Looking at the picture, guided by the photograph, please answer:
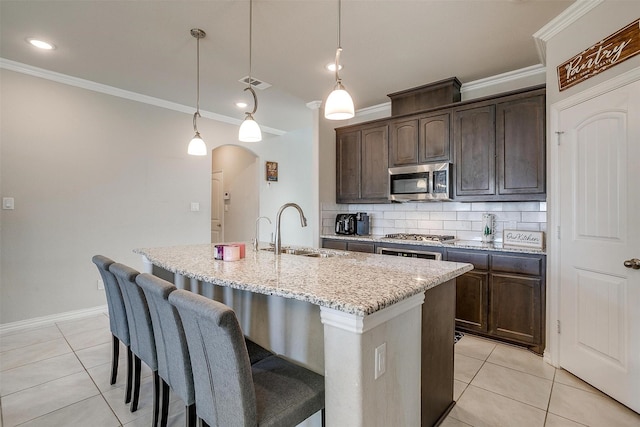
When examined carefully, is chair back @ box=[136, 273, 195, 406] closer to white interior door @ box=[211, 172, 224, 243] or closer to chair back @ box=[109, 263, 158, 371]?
chair back @ box=[109, 263, 158, 371]


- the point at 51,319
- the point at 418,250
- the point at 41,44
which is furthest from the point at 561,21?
the point at 51,319

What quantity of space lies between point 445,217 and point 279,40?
2.68 metres

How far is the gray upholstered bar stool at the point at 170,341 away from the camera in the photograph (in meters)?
1.33

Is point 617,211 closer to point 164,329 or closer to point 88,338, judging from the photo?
point 164,329

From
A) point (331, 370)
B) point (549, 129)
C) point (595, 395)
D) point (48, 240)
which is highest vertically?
point (549, 129)

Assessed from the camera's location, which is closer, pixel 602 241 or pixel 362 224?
pixel 602 241

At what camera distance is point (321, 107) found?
170 inches

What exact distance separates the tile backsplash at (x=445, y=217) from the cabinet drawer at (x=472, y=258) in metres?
0.60

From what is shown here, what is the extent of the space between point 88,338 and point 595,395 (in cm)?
420

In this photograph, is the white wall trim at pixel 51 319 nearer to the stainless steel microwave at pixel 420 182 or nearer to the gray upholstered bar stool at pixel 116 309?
the gray upholstered bar stool at pixel 116 309

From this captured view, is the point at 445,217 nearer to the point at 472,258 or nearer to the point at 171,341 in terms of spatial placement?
the point at 472,258

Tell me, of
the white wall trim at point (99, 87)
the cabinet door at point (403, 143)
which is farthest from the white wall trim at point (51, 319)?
the cabinet door at point (403, 143)

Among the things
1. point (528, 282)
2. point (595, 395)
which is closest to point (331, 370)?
point (595, 395)

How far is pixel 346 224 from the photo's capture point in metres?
4.41
